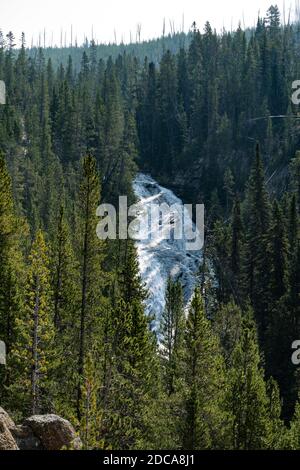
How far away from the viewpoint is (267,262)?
2314 inches

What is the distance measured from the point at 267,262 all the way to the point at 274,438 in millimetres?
30555

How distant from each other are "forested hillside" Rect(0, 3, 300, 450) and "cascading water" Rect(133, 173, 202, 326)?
2.36 metres

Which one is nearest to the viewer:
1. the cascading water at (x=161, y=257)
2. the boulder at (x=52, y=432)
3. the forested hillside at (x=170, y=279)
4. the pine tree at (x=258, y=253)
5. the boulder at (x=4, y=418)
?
the boulder at (x=4, y=418)

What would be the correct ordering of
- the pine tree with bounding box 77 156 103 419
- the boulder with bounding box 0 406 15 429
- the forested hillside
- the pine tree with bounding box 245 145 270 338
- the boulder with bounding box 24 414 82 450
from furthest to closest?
the pine tree with bounding box 245 145 270 338, the pine tree with bounding box 77 156 103 419, the forested hillside, the boulder with bounding box 24 414 82 450, the boulder with bounding box 0 406 15 429

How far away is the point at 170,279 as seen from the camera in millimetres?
45938

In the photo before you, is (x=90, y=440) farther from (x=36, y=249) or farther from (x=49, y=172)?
(x=49, y=172)

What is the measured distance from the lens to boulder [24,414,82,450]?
20.4 m

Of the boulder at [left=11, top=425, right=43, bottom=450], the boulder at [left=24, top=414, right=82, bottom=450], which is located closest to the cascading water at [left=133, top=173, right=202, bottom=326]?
the boulder at [left=24, top=414, right=82, bottom=450]

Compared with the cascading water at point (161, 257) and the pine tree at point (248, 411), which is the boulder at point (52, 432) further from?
→ the cascading water at point (161, 257)

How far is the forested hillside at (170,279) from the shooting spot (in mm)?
28094

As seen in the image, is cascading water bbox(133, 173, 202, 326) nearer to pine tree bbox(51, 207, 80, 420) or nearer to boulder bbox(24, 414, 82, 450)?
pine tree bbox(51, 207, 80, 420)

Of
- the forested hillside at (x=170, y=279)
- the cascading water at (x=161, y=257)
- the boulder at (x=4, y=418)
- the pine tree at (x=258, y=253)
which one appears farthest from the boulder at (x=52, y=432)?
the cascading water at (x=161, y=257)

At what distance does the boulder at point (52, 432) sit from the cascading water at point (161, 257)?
43445 mm

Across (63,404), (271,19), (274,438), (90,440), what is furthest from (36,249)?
(271,19)
